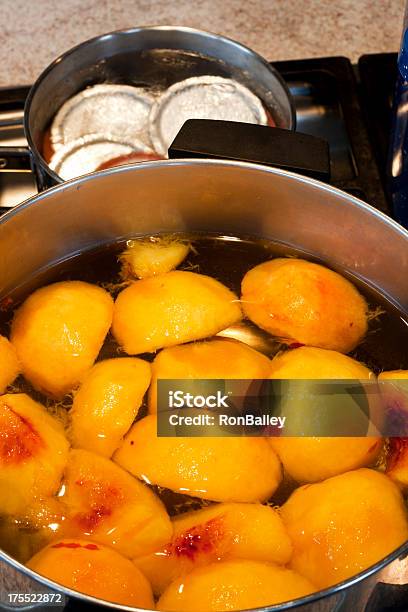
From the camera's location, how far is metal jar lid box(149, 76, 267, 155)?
1102 millimetres

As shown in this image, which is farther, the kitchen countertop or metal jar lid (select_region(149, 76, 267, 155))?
the kitchen countertop

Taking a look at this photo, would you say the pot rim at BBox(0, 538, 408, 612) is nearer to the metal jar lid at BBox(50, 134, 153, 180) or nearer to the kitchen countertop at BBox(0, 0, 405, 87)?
the metal jar lid at BBox(50, 134, 153, 180)

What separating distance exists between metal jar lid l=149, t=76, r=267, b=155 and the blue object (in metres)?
0.20

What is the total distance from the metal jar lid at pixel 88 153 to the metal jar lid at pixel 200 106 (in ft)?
0.13

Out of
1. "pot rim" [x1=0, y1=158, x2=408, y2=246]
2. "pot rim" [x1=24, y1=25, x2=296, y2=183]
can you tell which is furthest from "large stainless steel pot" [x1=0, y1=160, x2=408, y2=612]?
"pot rim" [x1=24, y1=25, x2=296, y2=183]

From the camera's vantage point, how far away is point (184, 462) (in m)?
0.61

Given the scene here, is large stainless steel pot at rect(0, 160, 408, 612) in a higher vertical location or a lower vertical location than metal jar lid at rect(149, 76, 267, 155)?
Answer: lower

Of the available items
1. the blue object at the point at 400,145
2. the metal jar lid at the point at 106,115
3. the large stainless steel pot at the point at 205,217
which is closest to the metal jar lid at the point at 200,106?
the metal jar lid at the point at 106,115

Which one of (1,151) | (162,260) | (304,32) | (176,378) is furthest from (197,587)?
(304,32)

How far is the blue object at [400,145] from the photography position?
93 cm

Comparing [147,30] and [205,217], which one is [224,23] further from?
[205,217]

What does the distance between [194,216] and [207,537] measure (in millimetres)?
358

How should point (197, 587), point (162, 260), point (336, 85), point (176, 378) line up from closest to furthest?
point (197, 587) < point (176, 378) < point (162, 260) < point (336, 85)

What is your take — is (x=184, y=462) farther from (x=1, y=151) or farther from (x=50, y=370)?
(x=1, y=151)
